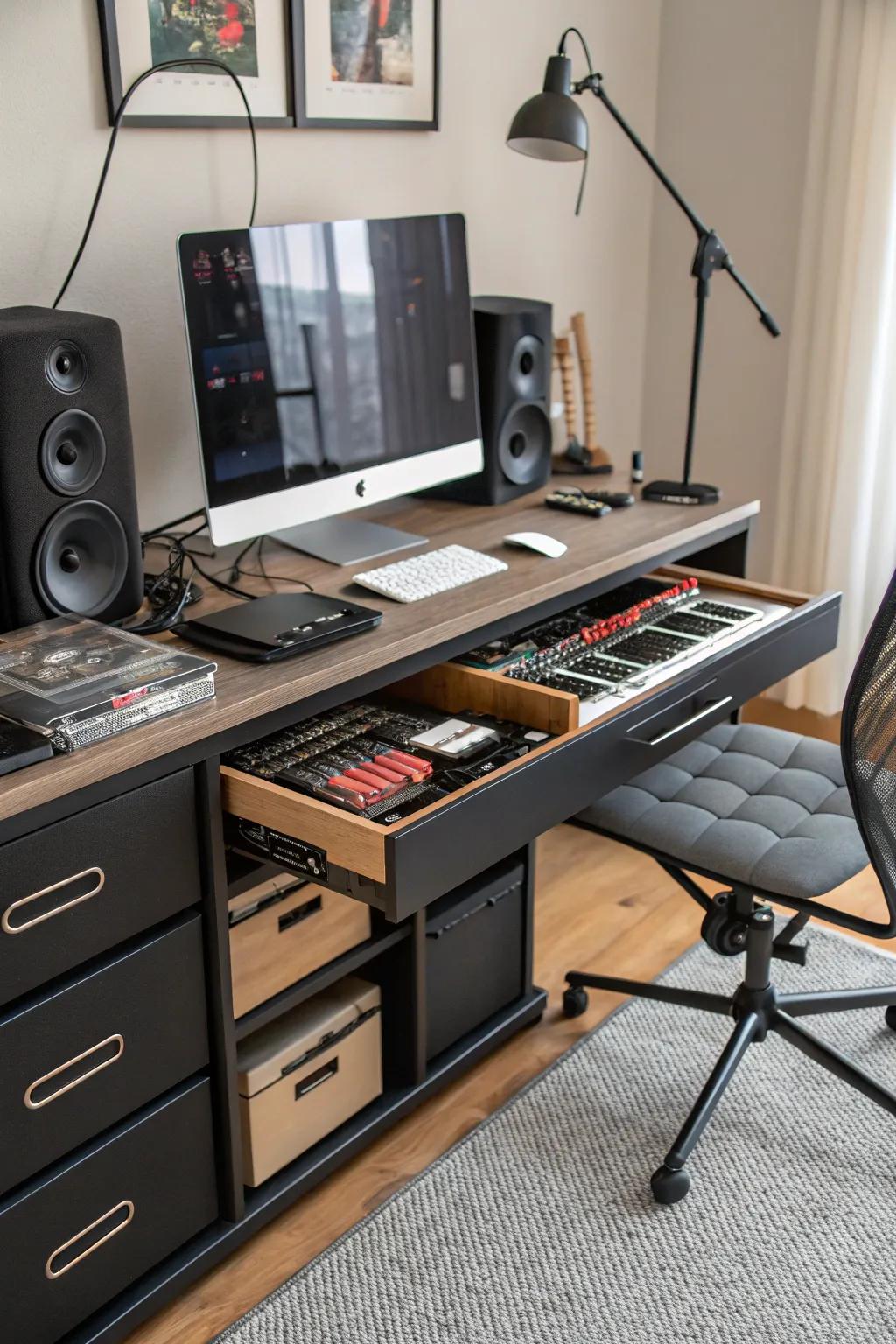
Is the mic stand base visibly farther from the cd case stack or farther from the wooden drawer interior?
the cd case stack

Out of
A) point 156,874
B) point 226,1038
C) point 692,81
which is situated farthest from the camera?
point 692,81

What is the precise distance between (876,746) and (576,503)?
771 mm

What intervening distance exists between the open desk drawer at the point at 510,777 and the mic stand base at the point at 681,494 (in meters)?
0.32

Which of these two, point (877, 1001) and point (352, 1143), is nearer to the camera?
point (352, 1143)

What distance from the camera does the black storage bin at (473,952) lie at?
186 centimetres

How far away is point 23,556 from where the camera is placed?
1482 millimetres

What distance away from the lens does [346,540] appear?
1.97 m

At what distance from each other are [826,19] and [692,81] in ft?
1.11

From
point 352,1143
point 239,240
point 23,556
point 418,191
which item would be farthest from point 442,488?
point 352,1143

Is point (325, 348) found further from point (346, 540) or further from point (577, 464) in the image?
point (577, 464)

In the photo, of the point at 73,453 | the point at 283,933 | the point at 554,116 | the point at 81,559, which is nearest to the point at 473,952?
the point at 283,933

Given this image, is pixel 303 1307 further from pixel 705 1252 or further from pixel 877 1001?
pixel 877 1001

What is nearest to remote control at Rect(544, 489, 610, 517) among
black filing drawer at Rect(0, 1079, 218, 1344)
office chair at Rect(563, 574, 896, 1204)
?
office chair at Rect(563, 574, 896, 1204)

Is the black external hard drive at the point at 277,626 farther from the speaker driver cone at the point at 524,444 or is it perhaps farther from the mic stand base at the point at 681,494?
the mic stand base at the point at 681,494
